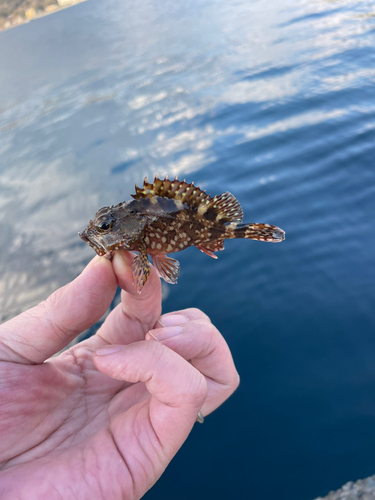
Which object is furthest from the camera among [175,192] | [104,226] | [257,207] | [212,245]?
[257,207]

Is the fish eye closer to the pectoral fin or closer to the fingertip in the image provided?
the fingertip

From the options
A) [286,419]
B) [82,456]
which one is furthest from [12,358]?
[286,419]

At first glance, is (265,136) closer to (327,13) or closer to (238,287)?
(238,287)

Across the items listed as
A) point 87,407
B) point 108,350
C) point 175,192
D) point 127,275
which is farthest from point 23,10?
point 108,350

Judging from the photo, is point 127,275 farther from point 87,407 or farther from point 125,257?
point 87,407

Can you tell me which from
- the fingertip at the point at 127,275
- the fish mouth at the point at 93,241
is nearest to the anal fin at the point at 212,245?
the fingertip at the point at 127,275

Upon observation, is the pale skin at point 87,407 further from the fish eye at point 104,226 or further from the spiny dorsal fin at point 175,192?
the spiny dorsal fin at point 175,192
